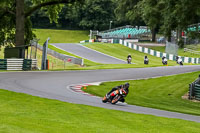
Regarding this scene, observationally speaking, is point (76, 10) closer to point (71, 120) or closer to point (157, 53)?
point (157, 53)

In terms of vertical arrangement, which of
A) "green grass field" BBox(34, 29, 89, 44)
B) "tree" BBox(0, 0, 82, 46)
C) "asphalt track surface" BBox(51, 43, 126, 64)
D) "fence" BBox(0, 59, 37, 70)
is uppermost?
"tree" BBox(0, 0, 82, 46)

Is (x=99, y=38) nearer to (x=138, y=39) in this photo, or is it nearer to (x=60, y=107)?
(x=138, y=39)

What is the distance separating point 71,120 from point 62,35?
92140mm

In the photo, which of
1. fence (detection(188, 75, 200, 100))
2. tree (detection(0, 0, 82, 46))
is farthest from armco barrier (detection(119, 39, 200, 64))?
fence (detection(188, 75, 200, 100))

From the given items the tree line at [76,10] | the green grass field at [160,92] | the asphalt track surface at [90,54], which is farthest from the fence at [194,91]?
the asphalt track surface at [90,54]

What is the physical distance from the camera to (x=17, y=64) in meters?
34.0

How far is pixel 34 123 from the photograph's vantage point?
10.9 meters

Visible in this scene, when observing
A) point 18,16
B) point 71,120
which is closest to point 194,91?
point 71,120

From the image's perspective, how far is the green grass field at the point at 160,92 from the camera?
19.8 m

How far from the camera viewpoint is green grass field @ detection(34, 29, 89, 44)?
3931 inches

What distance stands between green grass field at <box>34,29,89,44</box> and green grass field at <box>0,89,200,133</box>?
84061mm

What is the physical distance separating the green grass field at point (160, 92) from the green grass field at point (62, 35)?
69.7 meters

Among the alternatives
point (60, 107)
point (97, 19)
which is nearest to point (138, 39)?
point (97, 19)

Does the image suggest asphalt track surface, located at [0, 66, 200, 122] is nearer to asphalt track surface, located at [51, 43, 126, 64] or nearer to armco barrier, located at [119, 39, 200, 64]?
asphalt track surface, located at [51, 43, 126, 64]
